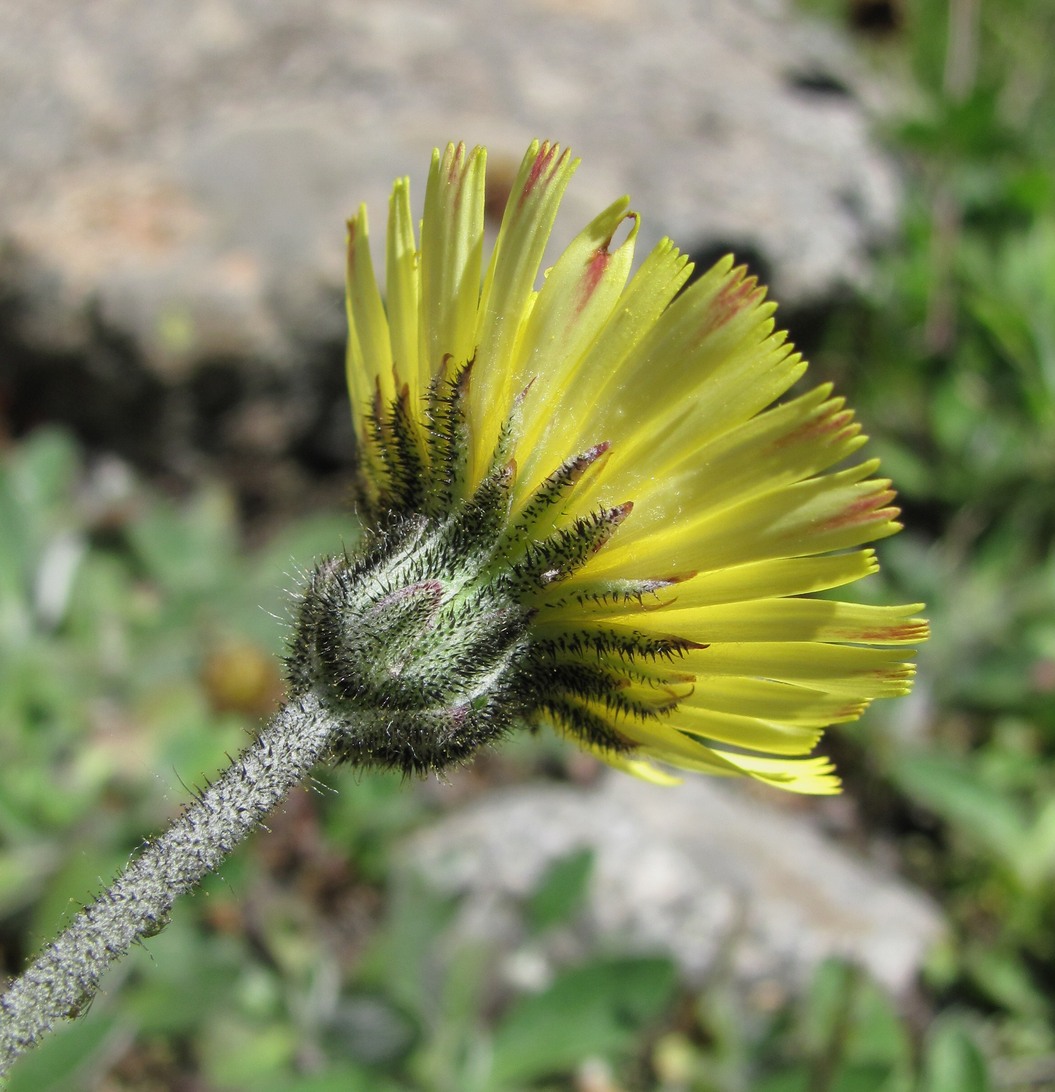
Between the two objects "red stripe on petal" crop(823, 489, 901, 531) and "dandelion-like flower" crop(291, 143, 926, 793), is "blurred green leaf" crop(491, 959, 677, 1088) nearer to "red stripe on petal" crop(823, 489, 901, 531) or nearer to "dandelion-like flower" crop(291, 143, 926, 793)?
"dandelion-like flower" crop(291, 143, 926, 793)

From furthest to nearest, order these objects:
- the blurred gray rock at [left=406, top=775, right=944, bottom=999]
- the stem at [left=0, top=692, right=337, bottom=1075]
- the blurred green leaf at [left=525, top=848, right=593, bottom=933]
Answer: the blurred gray rock at [left=406, top=775, right=944, bottom=999], the blurred green leaf at [left=525, top=848, right=593, bottom=933], the stem at [left=0, top=692, right=337, bottom=1075]

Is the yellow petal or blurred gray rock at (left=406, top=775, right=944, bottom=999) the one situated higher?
the yellow petal

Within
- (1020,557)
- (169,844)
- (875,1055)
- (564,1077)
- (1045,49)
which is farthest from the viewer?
(1045,49)

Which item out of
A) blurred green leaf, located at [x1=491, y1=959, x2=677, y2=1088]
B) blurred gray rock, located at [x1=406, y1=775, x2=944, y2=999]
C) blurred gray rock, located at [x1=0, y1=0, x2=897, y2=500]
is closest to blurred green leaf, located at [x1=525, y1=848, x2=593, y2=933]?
blurred green leaf, located at [x1=491, y1=959, x2=677, y2=1088]

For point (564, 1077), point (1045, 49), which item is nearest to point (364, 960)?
point (564, 1077)

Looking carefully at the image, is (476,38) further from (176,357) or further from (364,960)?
(364,960)

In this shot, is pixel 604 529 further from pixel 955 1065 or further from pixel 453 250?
pixel 955 1065

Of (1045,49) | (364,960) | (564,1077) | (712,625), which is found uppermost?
(1045,49)
